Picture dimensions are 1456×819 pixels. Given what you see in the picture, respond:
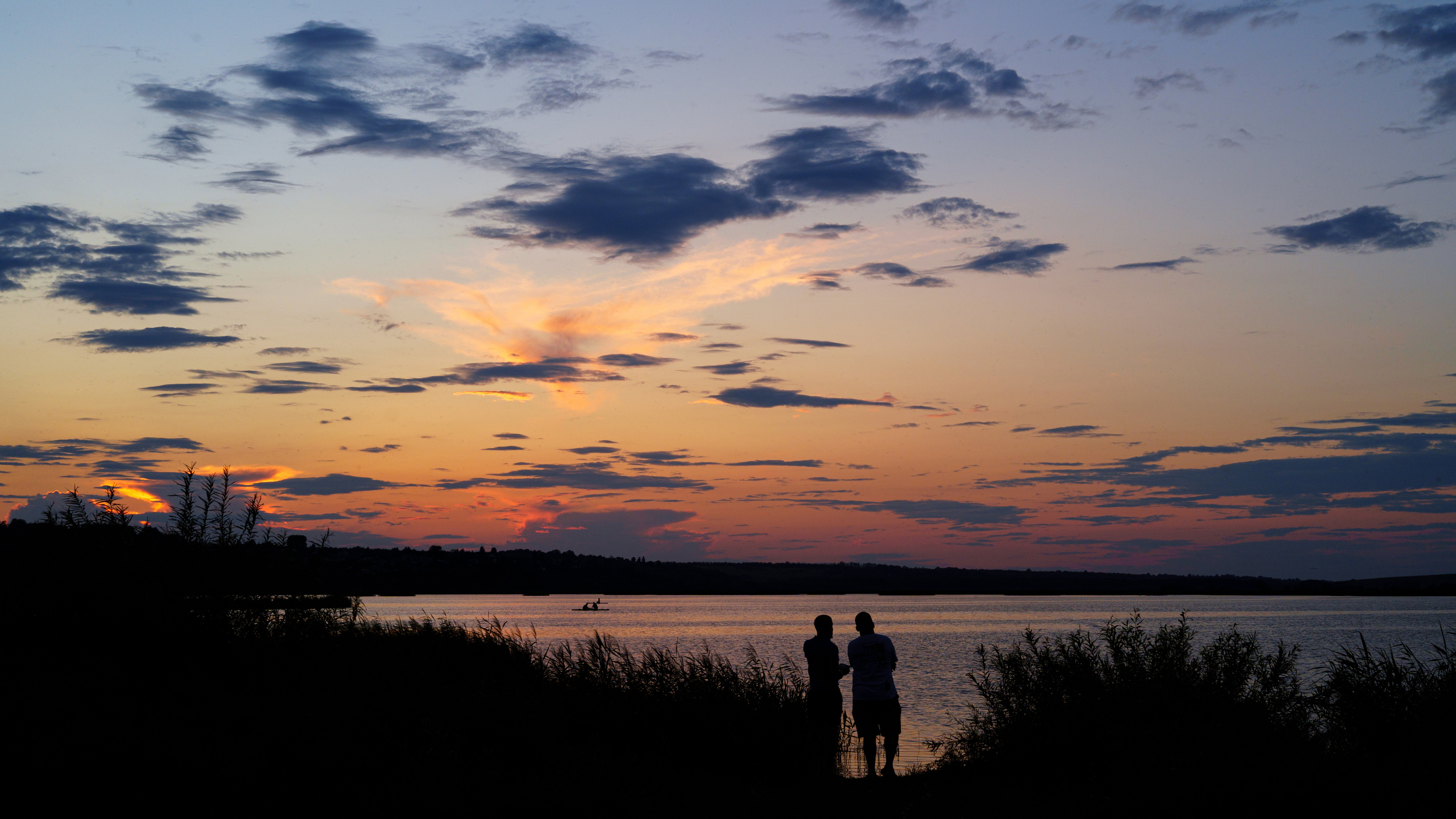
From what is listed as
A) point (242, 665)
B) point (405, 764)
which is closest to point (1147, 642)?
point (405, 764)

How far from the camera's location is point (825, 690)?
47.8 ft

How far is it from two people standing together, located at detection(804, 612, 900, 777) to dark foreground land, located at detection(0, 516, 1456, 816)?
0.47 metres

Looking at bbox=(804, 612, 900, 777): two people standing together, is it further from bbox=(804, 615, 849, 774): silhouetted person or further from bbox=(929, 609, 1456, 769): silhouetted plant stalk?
bbox=(929, 609, 1456, 769): silhouetted plant stalk

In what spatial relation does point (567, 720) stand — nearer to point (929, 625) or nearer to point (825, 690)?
point (825, 690)

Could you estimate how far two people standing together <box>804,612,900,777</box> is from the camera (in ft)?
47.0

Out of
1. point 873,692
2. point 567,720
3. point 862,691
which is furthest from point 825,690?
point 567,720

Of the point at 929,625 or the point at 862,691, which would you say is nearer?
the point at 862,691

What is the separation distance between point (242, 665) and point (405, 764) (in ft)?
23.5

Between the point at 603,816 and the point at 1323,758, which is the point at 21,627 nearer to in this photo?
the point at 603,816

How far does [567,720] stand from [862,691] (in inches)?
216

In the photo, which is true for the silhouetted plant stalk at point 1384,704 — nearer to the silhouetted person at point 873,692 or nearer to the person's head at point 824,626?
the silhouetted person at point 873,692

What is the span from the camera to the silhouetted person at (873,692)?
14312 mm

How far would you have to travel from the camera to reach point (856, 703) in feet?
47.4

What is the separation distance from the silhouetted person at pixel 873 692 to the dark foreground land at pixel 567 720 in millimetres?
562
